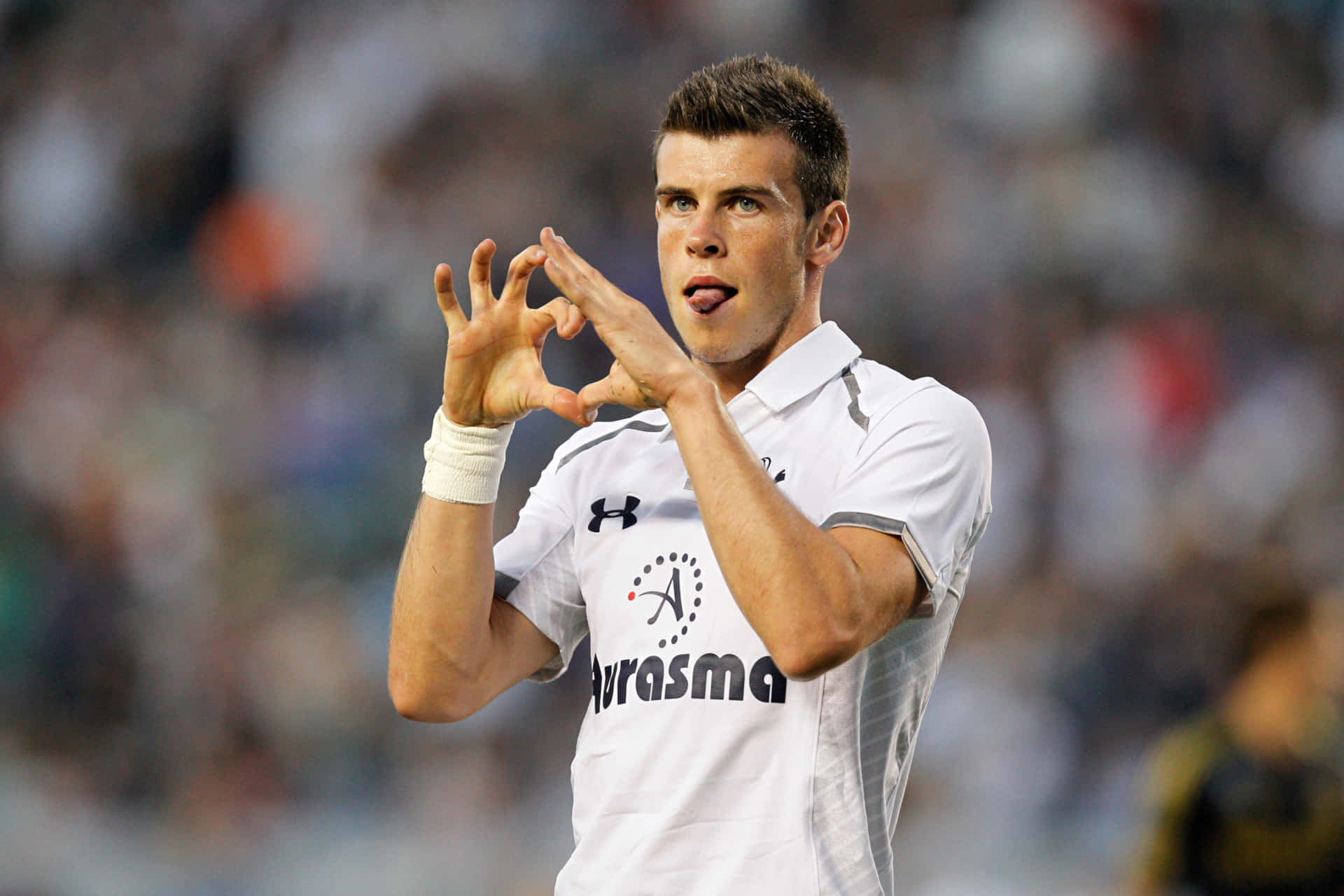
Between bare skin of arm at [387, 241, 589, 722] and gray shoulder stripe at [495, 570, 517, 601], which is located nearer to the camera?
bare skin of arm at [387, 241, 589, 722]

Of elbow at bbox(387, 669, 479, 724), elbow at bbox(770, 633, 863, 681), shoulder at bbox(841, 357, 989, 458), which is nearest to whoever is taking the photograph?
elbow at bbox(770, 633, 863, 681)

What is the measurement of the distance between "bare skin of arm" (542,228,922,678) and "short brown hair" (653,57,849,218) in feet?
1.47

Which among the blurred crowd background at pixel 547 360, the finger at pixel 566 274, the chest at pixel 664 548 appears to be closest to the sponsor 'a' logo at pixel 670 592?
the chest at pixel 664 548

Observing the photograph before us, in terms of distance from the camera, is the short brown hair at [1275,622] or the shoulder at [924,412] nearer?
the shoulder at [924,412]

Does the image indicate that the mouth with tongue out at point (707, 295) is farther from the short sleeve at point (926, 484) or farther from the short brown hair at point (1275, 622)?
the short brown hair at point (1275, 622)

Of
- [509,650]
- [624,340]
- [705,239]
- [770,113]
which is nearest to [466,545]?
[509,650]

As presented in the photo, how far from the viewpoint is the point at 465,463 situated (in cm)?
285

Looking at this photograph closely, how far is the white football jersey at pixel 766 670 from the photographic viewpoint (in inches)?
100

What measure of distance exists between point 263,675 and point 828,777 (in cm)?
549

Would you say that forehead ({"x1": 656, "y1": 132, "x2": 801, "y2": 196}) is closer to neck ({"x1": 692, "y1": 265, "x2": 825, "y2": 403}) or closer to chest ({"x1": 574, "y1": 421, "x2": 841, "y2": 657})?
neck ({"x1": 692, "y1": 265, "x2": 825, "y2": 403})

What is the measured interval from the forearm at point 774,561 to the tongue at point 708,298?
1.38 ft

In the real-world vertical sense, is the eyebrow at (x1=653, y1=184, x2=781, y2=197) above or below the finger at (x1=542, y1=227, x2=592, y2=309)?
above

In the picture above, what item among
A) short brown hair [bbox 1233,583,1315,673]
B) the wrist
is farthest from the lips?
short brown hair [bbox 1233,583,1315,673]

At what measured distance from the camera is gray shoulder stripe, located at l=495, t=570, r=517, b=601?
301 cm
